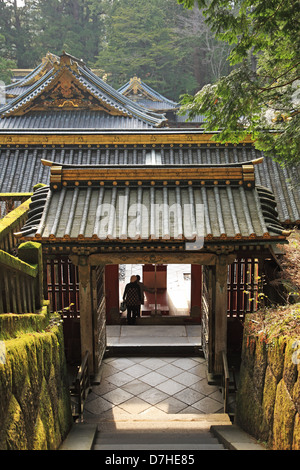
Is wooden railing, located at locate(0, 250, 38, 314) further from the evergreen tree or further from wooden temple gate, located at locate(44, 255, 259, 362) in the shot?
the evergreen tree

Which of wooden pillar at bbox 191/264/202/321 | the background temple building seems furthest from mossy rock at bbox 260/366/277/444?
wooden pillar at bbox 191/264/202/321

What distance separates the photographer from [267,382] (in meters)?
5.36

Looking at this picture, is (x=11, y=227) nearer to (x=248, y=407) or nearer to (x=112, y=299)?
(x=248, y=407)

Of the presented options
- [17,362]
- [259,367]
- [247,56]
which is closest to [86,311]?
[259,367]

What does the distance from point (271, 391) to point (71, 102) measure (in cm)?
1528

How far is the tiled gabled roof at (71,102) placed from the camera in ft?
57.0

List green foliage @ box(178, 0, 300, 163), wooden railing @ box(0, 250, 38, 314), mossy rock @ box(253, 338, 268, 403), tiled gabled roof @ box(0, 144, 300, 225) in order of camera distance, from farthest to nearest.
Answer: tiled gabled roof @ box(0, 144, 300, 225)
green foliage @ box(178, 0, 300, 163)
mossy rock @ box(253, 338, 268, 403)
wooden railing @ box(0, 250, 38, 314)

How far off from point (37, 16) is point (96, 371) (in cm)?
4375

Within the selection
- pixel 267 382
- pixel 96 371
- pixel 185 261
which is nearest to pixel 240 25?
pixel 185 261

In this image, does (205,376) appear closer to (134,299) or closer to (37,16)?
(134,299)

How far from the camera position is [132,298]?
11.1 m

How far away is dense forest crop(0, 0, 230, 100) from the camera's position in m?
39.1

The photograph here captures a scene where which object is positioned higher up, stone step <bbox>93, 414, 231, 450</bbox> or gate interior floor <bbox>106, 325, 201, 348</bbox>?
gate interior floor <bbox>106, 325, 201, 348</bbox>

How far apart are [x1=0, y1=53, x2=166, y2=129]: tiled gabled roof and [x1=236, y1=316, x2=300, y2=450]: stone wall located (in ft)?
42.0
